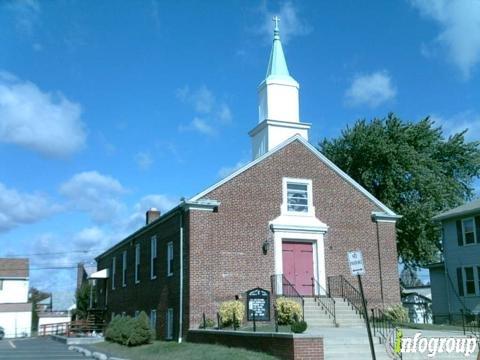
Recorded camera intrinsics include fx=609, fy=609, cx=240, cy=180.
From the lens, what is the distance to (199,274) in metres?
23.8

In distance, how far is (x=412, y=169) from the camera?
141 feet

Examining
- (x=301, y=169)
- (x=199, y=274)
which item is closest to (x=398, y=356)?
(x=199, y=274)

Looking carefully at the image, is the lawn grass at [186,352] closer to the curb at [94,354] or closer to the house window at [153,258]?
the curb at [94,354]

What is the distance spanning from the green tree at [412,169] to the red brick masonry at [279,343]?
2543 centimetres

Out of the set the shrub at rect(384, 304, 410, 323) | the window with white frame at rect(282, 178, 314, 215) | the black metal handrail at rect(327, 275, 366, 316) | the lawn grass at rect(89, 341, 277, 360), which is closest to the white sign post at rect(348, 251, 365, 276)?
the lawn grass at rect(89, 341, 277, 360)

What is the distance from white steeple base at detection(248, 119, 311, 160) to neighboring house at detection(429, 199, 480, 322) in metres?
11.8

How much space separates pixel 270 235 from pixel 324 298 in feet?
11.0

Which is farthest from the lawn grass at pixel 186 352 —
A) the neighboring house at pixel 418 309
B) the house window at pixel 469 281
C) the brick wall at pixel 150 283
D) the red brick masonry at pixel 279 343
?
the house window at pixel 469 281

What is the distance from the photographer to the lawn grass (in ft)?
55.6

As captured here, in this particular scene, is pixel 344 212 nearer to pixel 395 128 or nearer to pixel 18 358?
pixel 18 358

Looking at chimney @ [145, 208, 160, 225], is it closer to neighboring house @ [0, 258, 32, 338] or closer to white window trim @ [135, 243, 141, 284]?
white window trim @ [135, 243, 141, 284]

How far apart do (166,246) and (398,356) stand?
12.9 metres

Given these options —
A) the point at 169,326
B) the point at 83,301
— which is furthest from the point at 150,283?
the point at 83,301

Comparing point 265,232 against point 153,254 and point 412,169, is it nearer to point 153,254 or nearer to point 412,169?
point 153,254
